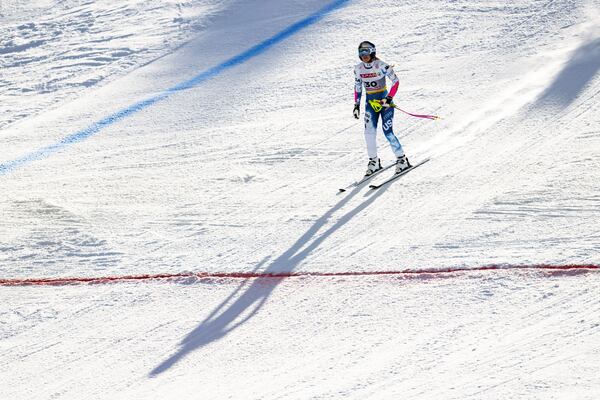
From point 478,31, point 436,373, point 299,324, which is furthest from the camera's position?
point 478,31

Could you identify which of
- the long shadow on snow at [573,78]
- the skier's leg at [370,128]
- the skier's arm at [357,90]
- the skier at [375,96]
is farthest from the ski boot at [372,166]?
the long shadow on snow at [573,78]

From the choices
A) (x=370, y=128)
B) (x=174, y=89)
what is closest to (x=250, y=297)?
(x=370, y=128)

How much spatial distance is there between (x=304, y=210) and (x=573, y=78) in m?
4.82

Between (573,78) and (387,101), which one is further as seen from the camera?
(573,78)

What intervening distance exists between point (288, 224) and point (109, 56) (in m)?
8.03

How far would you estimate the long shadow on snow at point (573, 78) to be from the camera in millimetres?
13125

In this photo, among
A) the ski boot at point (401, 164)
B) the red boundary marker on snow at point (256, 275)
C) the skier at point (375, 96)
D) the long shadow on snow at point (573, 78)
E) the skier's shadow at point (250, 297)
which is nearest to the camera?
the skier's shadow at point (250, 297)

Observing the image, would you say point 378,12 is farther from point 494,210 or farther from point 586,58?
point 494,210

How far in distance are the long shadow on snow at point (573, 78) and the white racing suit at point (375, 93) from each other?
2.53m

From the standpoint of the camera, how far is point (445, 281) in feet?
29.8

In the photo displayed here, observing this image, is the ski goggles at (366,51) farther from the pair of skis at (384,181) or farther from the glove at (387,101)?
the pair of skis at (384,181)

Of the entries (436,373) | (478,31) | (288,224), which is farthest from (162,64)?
(436,373)

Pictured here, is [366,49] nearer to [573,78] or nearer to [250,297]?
[250,297]

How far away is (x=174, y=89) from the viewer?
637 inches
